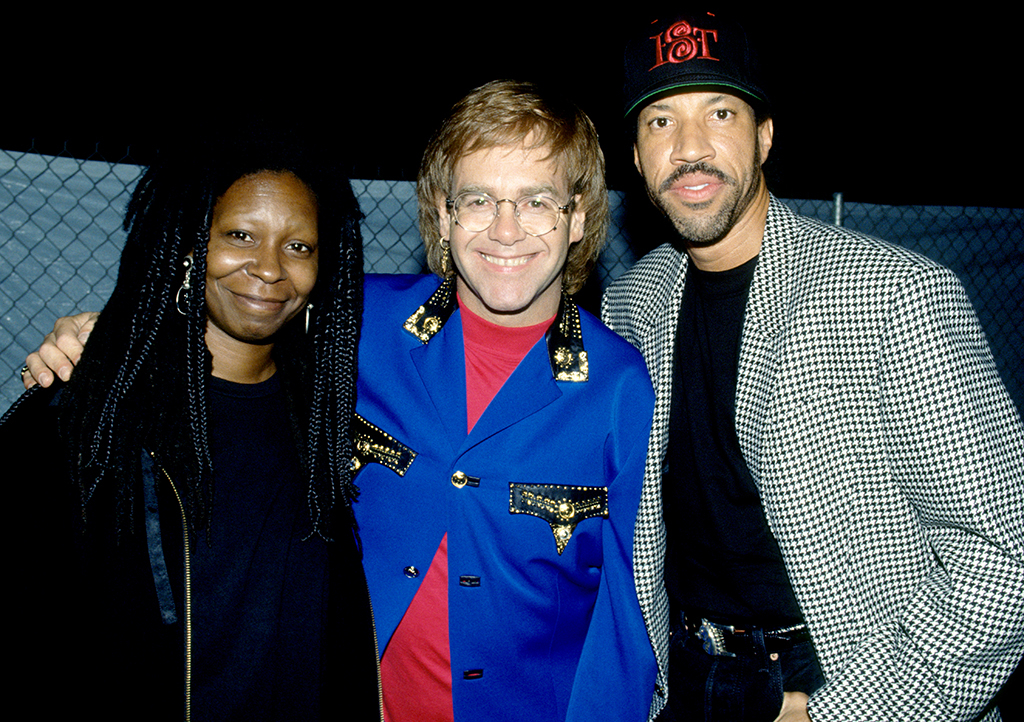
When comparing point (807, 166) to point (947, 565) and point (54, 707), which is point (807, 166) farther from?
point (54, 707)

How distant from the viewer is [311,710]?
5.03ft

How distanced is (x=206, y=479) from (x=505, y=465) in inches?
30.5

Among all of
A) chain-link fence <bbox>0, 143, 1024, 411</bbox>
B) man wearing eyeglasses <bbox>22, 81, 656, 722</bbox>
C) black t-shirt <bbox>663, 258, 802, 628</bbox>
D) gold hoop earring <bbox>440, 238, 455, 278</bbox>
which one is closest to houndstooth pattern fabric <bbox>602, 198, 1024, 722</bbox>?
black t-shirt <bbox>663, 258, 802, 628</bbox>

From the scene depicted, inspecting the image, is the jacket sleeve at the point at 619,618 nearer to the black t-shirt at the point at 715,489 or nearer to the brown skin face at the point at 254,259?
the black t-shirt at the point at 715,489

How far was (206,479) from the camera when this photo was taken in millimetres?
1443

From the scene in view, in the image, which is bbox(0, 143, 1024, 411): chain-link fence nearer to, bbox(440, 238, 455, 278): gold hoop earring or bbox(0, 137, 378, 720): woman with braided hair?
bbox(440, 238, 455, 278): gold hoop earring

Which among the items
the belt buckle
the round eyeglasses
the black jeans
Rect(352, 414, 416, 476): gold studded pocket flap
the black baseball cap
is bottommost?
the black jeans

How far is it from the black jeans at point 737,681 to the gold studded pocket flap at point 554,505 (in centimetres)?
68

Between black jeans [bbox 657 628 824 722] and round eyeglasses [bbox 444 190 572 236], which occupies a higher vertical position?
round eyeglasses [bbox 444 190 572 236]

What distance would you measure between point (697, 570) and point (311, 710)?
124 centimetres

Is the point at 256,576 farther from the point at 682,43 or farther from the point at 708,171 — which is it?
the point at 682,43

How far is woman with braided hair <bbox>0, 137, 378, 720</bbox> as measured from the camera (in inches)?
50.1

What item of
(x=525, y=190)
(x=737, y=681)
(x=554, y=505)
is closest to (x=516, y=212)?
(x=525, y=190)

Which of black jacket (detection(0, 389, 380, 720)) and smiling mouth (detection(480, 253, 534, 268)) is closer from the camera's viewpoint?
black jacket (detection(0, 389, 380, 720))
